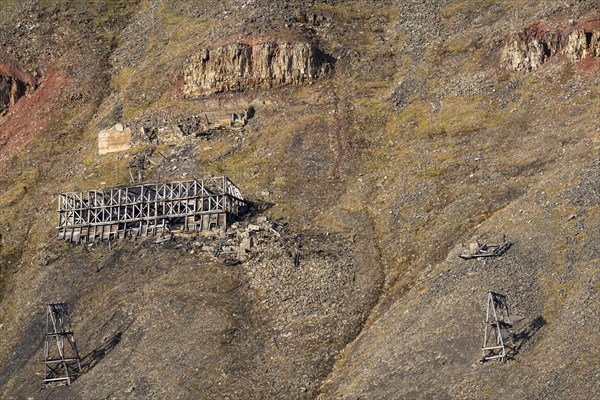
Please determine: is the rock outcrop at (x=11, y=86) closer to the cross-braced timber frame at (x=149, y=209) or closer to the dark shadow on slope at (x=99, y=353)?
the cross-braced timber frame at (x=149, y=209)

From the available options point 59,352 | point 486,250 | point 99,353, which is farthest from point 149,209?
point 486,250

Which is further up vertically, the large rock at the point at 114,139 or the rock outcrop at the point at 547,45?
the rock outcrop at the point at 547,45

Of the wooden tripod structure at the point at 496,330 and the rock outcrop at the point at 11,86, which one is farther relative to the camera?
the rock outcrop at the point at 11,86

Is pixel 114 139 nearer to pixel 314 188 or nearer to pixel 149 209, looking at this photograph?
pixel 149 209

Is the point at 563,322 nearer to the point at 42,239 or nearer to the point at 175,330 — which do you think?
the point at 175,330

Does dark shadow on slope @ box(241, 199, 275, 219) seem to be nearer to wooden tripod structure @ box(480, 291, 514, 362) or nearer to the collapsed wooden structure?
the collapsed wooden structure

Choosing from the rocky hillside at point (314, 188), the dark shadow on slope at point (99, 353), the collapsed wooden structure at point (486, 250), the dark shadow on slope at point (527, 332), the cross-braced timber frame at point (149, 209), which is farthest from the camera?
the cross-braced timber frame at point (149, 209)

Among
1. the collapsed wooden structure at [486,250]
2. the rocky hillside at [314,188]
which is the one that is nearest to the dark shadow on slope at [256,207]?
the rocky hillside at [314,188]

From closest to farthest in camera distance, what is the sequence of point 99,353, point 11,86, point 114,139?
point 99,353 → point 114,139 → point 11,86
